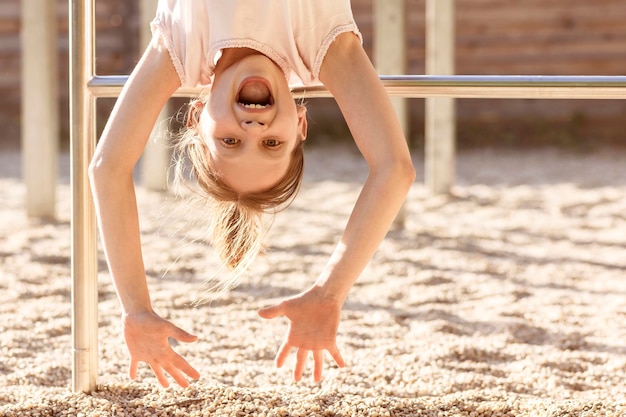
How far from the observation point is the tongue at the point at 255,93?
50.7 inches

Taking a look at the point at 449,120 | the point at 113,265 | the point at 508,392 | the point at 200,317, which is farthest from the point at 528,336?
the point at 449,120

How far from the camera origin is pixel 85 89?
63.5 inches

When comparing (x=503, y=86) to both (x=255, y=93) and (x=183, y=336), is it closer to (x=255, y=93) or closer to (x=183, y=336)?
(x=255, y=93)

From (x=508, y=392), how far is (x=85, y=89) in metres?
1.05

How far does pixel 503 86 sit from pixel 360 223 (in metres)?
0.41

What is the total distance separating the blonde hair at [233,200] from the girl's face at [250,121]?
0.05 m

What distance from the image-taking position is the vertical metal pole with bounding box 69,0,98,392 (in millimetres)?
1609

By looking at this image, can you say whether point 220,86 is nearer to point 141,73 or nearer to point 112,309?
point 141,73

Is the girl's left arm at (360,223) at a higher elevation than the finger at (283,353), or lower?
higher

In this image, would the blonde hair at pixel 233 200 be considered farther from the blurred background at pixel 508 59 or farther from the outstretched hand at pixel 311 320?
the blurred background at pixel 508 59

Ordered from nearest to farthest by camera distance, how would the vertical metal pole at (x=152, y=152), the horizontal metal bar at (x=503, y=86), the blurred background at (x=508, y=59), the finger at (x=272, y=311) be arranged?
1. the finger at (x=272, y=311)
2. the horizontal metal bar at (x=503, y=86)
3. the vertical metal pole at (x=152, y=152)
4. the blurred background at (x=508, y=59)

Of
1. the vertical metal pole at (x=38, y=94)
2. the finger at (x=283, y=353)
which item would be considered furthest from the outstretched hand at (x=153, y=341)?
the vertical metal pole at (x=38, y=94)

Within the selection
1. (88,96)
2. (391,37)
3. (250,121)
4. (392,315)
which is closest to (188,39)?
(250,121)

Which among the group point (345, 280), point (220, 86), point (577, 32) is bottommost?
point (345, 280)
